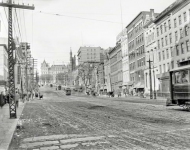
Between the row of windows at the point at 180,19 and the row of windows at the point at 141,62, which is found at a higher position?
the row of windows at the point at 180,19

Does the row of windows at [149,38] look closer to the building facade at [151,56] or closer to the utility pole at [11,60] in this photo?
the building facade at [151,56]

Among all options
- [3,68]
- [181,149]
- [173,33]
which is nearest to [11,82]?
[181,149]

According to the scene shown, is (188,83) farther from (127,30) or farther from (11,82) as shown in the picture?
(127,30)

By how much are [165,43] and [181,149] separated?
43.4 meters

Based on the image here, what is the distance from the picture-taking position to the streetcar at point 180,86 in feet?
57.2

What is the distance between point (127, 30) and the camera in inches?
2785

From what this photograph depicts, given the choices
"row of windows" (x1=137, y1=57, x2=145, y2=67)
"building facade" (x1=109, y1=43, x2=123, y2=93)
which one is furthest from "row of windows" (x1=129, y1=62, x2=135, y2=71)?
"building facade" (x1=109, y1=43, x2=123, y2=93)

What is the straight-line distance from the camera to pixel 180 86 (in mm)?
18188

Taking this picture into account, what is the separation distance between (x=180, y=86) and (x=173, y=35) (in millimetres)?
28474

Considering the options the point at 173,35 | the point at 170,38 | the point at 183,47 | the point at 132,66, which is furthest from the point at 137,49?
the point at 183,47

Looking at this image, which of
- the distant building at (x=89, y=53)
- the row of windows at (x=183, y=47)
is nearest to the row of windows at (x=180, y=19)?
the row of windows at (x=183, y=47)

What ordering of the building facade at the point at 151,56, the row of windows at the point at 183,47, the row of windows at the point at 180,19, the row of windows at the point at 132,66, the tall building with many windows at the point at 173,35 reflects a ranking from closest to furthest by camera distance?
1. the row of windows at the point at 183,47
2. the tall building with many windows at the point at 173,35
3. the row of windows at the point at 180,19
4. the building facade at the point at 151,56
5. the row of windows at the point at 132,66

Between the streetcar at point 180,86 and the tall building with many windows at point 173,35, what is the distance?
1741cm

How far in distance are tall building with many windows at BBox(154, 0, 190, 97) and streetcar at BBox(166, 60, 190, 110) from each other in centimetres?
1741
